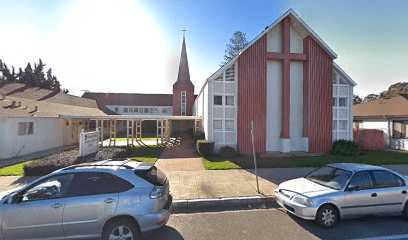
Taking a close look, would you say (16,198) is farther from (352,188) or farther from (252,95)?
(252,95)

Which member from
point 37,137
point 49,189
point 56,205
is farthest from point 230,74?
point 56,205

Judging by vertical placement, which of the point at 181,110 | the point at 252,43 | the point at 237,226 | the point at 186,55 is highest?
the point at 186,55

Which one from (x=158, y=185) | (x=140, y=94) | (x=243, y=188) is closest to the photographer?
(x=158, y=185)

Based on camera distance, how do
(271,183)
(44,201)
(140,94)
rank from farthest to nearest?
(140,94) → (271,183) → (44,201)

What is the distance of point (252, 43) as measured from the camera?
18562 millimetres

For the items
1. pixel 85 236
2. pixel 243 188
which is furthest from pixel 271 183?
pixel 85 236

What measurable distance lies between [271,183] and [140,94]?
171ft

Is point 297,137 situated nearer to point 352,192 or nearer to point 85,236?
point 352,192

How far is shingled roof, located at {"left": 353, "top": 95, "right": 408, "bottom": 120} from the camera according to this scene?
75.9ft

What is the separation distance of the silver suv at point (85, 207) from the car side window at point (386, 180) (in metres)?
5.32

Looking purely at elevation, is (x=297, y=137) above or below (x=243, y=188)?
above

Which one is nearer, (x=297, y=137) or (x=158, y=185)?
(x=158, y=185)

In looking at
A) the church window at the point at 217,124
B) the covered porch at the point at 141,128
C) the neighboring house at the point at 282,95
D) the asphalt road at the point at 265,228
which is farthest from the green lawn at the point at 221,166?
the covered porch at the point at 141,128

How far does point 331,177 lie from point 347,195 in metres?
0.75
